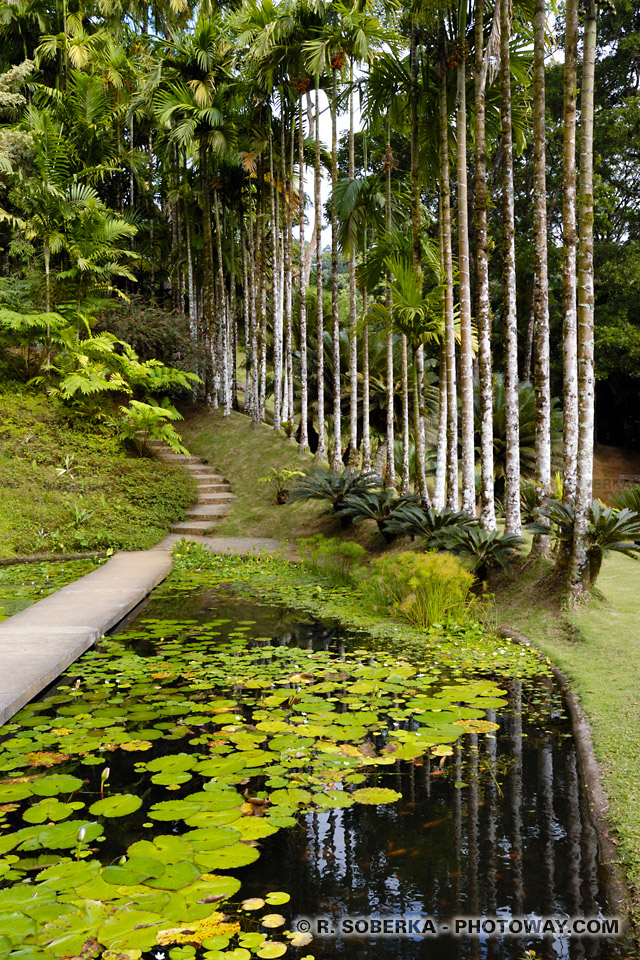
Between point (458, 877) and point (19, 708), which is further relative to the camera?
point (19, 708)

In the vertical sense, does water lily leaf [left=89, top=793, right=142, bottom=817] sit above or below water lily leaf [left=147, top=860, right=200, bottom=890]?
below

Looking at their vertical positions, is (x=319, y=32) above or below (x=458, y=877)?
above

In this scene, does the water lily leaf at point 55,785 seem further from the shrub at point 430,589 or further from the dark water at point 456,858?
the shrub at point 430,589

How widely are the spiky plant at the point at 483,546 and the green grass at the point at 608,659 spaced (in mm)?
309

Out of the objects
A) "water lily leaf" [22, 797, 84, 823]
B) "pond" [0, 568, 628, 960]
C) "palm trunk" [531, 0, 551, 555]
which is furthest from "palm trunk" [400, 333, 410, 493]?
"water lily leaf" [22, 797, 84, 823]

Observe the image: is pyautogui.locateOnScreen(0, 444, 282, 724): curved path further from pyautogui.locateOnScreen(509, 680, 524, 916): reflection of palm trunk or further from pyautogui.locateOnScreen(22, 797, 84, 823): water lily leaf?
pyautogui.locateOnScreen(509, 680, 524, 916): reflection of palm trunk

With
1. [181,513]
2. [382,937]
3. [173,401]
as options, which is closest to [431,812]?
[382,937]

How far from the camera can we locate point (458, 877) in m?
2.59

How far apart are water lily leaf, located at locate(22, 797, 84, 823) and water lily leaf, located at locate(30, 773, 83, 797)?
0.23 ft

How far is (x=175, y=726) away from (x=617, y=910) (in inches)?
96.6

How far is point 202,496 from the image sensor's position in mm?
13914

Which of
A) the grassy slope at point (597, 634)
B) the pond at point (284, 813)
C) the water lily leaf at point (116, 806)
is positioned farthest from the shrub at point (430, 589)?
the water lily leaf at point (116, 806)

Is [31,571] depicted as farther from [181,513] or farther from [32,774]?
[32,774]

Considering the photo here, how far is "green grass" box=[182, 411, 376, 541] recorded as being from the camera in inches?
477
